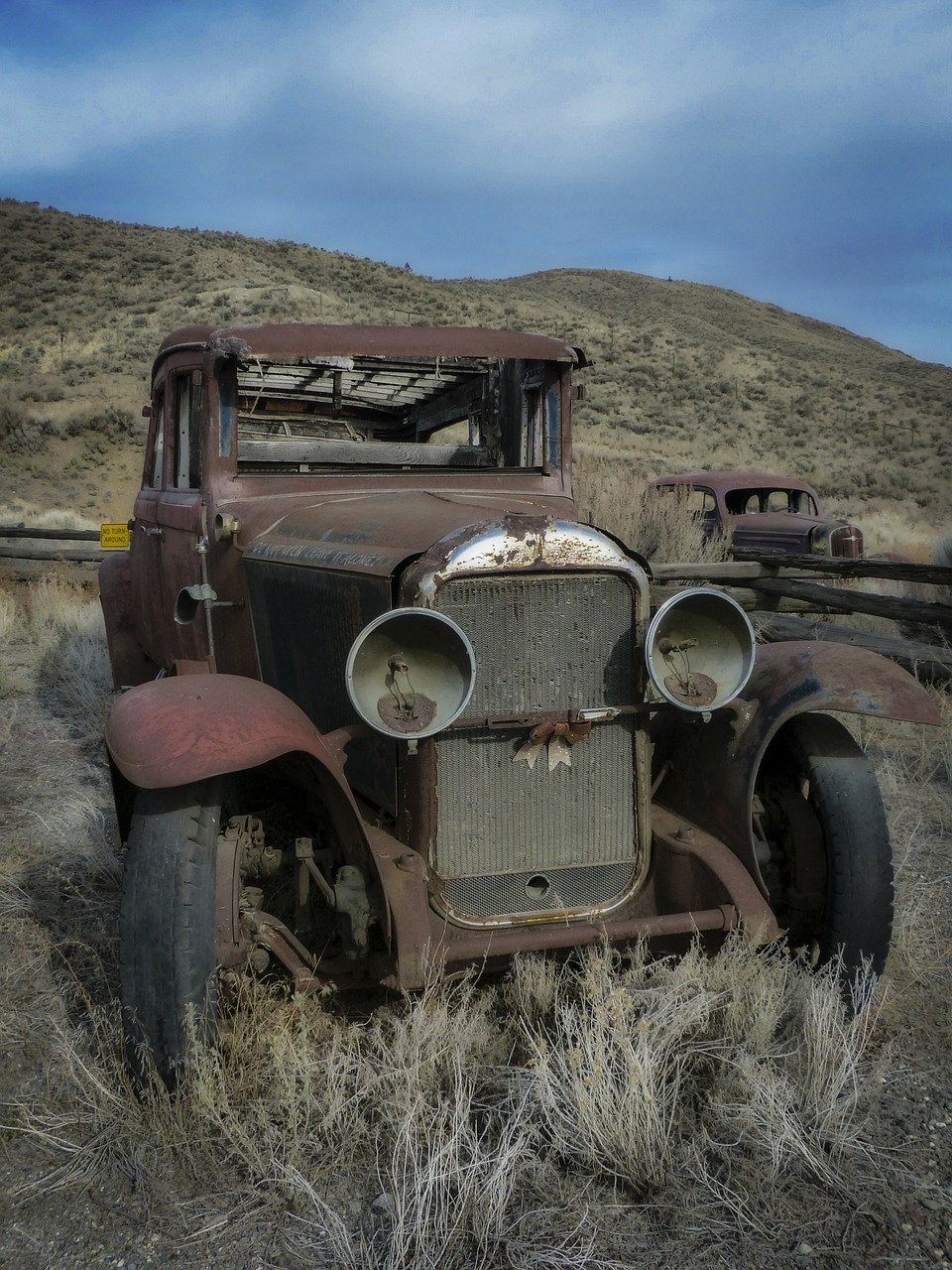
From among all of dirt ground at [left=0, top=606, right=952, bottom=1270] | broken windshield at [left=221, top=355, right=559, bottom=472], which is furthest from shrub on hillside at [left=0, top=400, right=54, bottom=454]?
dirt ground at [left=0, top=606, right=952, bottom=1270]

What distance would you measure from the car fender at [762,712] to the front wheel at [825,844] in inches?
6.6

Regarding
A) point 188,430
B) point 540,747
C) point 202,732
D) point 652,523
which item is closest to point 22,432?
point 652,523

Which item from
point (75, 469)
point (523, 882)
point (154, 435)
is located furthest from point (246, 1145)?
point (75, 469)

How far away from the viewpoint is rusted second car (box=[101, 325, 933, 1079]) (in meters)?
2.70

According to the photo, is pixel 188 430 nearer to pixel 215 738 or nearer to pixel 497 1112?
pixel 215 738

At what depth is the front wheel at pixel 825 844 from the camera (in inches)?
122

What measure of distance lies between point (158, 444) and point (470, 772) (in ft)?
9.77

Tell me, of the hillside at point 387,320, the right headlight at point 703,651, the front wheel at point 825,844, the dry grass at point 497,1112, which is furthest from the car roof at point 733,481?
the dry grass at point 497,1112

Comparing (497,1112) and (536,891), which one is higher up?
(536,891)

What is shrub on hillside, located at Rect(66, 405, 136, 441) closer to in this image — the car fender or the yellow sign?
the yellow sign

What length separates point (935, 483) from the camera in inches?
985

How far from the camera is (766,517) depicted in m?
11.9

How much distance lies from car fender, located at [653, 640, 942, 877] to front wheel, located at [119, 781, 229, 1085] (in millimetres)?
1594

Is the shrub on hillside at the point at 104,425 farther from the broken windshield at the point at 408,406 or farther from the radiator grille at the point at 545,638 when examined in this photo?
the radiator grille at the point at 545,638
